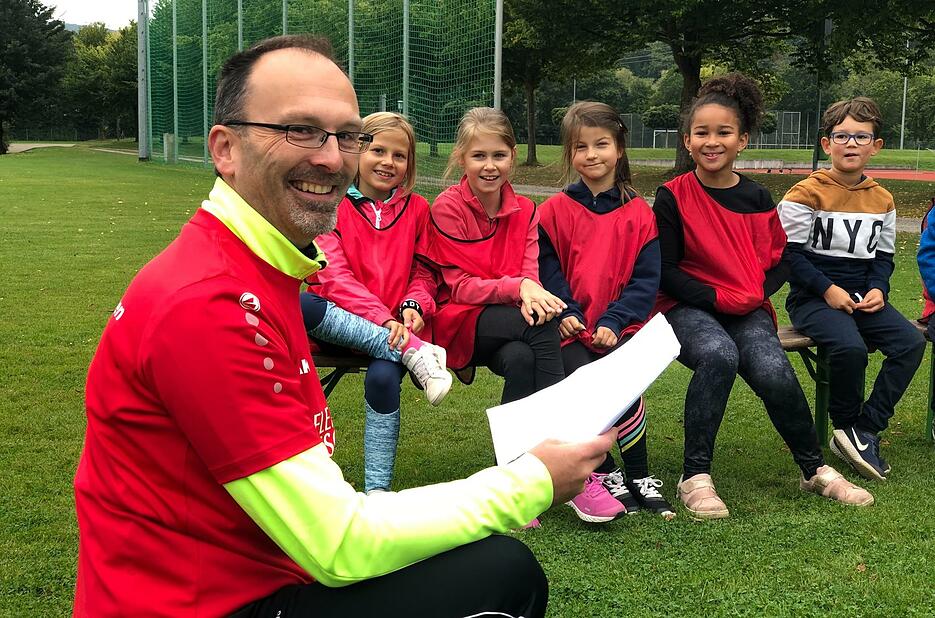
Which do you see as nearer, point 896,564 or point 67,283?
point 896,564

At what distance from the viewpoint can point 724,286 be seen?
461cm

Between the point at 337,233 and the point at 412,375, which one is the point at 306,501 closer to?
the point at 412,375

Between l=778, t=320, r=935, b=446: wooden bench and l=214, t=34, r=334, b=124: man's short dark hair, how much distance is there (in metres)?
3.28

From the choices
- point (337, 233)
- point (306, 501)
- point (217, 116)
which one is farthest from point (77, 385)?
point (306, 501)

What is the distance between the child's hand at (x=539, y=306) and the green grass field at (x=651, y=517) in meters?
0.87

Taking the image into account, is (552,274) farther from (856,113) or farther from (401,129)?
(856,113)

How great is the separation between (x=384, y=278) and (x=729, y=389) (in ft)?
5.45

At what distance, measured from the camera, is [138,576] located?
1730mm

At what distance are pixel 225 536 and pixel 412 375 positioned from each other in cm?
238

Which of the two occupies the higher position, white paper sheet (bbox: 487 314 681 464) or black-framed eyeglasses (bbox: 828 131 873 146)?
black-framed eyeglasses (bbox: 828 131 873 146)

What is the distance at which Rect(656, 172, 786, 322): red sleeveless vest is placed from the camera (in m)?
4.59

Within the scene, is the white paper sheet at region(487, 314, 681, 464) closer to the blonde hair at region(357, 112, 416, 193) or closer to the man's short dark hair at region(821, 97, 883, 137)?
the blonde hair at region(357, 112, 416, 193)

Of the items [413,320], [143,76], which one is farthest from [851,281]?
[143,76]

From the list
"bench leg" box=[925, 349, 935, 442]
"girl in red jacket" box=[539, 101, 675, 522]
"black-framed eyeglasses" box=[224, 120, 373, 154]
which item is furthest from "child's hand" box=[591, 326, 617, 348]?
"black-framed eyeglasses" box=[224, 120, 373, 154]
